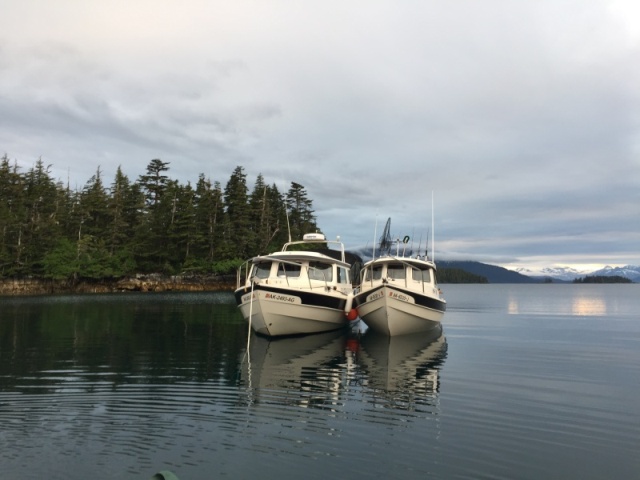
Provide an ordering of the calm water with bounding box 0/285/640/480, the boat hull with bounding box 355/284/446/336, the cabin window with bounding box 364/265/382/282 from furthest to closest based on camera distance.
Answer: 1. the cabin window with bounding box 364/265/382/282
2. the boat hull with bounding box 355/284/446/336
3. the calm water with bounding box 0/285/640/480

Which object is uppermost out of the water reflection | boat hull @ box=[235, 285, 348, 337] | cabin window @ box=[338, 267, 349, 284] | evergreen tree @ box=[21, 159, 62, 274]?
evergreen tree @ box=[21, 159, 62, 274]

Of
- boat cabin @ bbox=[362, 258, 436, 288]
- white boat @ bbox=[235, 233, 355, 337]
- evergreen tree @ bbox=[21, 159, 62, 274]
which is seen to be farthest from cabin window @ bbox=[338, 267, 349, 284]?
evergreen tree @ bbox=[21, 159, 62, 274]

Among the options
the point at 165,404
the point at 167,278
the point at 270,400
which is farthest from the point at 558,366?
the point at 167,278

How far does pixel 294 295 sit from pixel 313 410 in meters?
12.2

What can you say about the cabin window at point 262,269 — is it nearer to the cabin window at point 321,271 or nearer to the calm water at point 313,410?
the cabin window at point 321,271

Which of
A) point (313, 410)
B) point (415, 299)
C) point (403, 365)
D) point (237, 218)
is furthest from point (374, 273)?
point (237, 218)

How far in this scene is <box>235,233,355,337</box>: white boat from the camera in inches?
894

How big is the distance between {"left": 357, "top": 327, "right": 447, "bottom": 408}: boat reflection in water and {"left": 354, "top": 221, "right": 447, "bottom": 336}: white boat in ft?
2.74

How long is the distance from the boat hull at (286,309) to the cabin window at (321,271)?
132 centimetres

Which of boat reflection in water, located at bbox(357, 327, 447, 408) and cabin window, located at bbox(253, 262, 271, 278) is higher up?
cabin window, located at bbox(253, 262, 271, 278)

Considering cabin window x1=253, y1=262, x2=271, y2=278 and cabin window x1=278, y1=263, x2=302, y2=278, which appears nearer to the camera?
cabin window x1=278, y1=263, x2=302, y2=278

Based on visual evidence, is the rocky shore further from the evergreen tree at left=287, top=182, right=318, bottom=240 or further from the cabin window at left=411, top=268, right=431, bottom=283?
the cabin window at left=411, top=268, right=431, bottom=283

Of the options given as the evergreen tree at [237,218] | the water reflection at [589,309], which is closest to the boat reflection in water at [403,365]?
the water reflection at [589,309]

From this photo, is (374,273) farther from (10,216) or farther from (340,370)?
(10,216)
